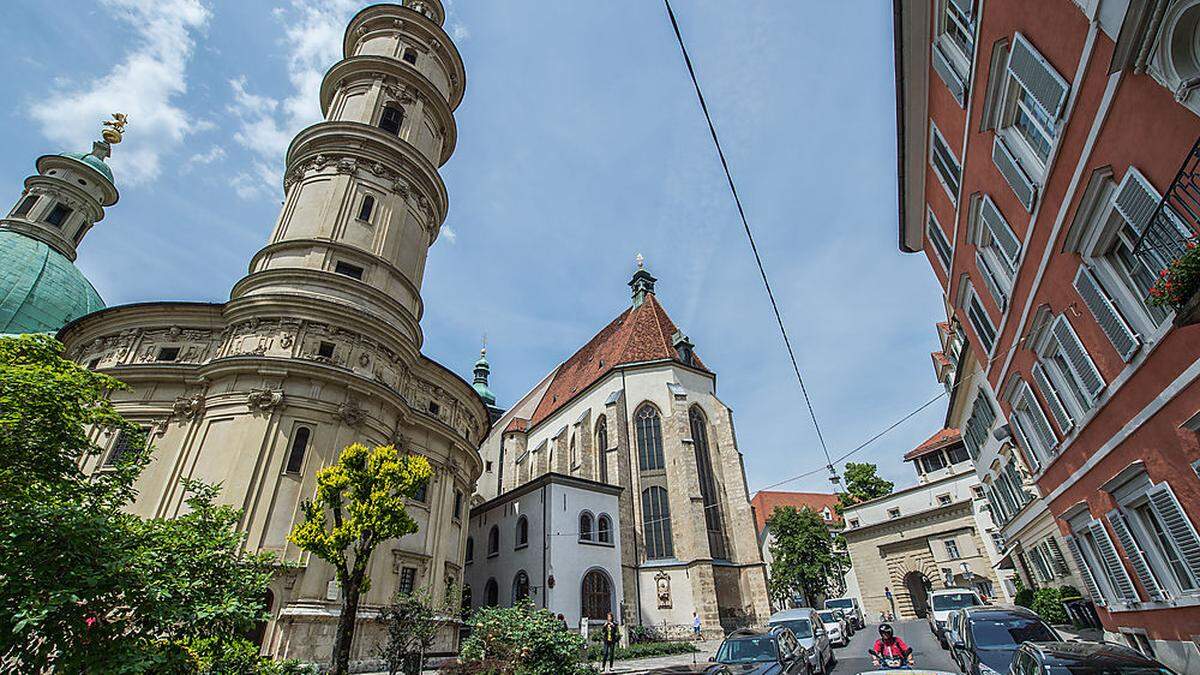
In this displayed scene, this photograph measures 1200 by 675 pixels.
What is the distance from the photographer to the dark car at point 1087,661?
4.50 m

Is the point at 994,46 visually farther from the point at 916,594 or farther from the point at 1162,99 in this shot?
the point at 916,594

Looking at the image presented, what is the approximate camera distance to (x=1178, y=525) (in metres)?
7.03

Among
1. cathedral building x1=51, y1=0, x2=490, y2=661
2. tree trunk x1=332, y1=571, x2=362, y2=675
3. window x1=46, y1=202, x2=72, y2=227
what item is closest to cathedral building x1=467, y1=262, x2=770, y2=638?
cathedral building x1=51, y1=0, x2=490, y2=661

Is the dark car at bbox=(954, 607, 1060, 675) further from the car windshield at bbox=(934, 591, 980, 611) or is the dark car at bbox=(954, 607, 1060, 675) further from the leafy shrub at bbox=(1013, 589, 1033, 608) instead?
the leafy shrub at bbox=(1013, 589, 1033, 608)

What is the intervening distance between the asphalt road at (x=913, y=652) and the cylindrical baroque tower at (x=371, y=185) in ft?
59.8

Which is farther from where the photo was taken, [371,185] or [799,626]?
[371,185]

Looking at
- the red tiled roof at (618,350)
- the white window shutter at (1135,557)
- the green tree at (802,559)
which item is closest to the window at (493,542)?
the red tiled roof at (618,350)

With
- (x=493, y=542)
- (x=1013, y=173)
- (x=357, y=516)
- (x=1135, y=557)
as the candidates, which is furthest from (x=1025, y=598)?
(x=493, y=542)

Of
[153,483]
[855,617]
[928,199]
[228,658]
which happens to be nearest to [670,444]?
[855,617]

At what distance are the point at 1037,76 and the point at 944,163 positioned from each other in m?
5.13

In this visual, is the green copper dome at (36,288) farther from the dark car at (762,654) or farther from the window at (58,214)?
the dark car at (762,654)

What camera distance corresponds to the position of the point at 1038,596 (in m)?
15.4

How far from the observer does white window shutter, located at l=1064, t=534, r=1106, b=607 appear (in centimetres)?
1066

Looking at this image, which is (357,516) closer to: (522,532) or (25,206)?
(522,532)
